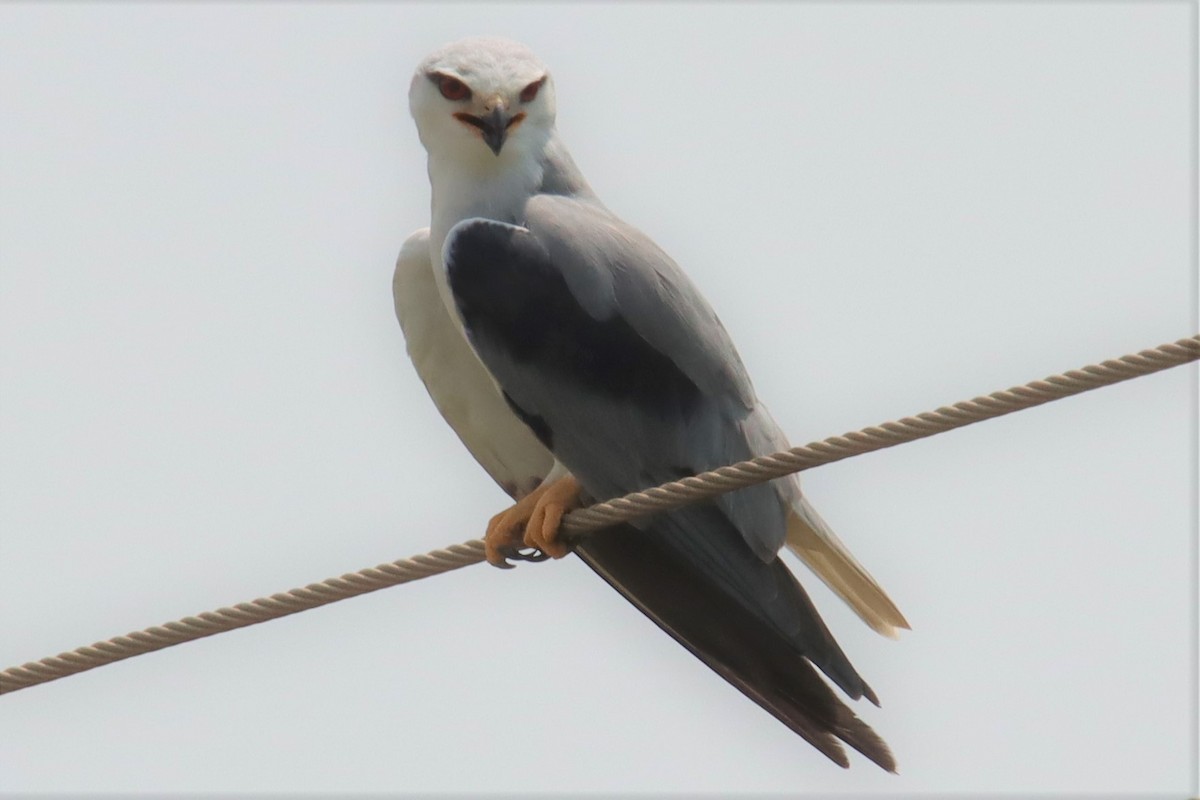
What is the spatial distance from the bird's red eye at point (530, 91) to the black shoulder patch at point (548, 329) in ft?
1.60

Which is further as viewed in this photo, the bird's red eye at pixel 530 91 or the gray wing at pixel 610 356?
the bird's red eye at pixel 530 91

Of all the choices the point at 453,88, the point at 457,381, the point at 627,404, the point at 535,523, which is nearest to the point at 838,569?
the point at 627,404

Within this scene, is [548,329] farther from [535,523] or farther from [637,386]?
[535,523]

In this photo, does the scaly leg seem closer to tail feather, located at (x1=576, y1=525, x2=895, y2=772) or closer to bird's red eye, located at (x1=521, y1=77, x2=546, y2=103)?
tail feather, located at (x1=576, y1=525, x2=895, y2=772)

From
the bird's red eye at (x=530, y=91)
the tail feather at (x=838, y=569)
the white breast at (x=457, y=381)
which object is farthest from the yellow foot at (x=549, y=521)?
the bird's red eye at (x=530, y=91)

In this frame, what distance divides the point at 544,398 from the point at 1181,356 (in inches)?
77.6

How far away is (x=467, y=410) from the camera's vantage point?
6324mm

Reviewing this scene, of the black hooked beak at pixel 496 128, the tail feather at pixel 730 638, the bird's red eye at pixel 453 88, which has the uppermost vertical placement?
the bird's red eye at pixel 453 88

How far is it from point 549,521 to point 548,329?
1.73 ft

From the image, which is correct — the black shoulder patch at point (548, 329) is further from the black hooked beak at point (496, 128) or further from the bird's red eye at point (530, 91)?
the bird's red eye at point (530, 91)

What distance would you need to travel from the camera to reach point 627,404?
572 cm

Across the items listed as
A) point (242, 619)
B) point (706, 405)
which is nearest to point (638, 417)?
point (706, 405)

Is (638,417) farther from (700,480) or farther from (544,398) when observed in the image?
(700,480)

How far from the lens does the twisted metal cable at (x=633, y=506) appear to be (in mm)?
4398
